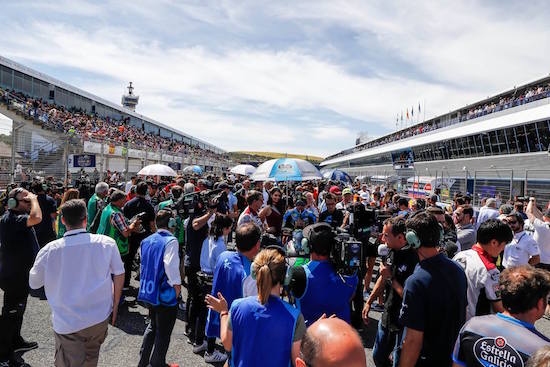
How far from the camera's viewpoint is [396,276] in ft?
11.5

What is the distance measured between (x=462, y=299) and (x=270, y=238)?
2079 millimetres

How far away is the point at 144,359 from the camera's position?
3807 mm

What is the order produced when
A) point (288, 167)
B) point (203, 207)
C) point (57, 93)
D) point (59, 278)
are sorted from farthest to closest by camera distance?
point (57, 93) < point (288, 167) < point (203, 207) < point (59, 278)

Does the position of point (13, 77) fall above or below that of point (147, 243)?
above

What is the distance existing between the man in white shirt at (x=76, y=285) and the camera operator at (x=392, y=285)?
235 centimetres

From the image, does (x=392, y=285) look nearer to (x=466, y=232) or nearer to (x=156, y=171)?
(x=466, y=232)

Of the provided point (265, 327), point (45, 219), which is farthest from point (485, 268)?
point (45, 219)

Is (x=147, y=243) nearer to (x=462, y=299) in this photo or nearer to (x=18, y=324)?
(x=18, y=324)

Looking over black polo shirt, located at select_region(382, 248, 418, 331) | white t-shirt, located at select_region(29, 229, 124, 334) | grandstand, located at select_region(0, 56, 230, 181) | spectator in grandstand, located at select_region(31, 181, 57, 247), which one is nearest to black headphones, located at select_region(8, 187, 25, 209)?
white t-shirt, located at select_region(29, 229, 124, 334)

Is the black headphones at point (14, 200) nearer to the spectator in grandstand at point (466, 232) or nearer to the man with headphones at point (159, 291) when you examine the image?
the man with headphones at point (159, 291)

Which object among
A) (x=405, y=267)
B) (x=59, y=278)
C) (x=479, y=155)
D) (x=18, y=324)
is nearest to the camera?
(x=59, y=278)

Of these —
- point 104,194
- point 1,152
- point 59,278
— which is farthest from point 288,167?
point 1,152

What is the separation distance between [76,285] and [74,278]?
6 centimetres

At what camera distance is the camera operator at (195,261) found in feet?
15.4
